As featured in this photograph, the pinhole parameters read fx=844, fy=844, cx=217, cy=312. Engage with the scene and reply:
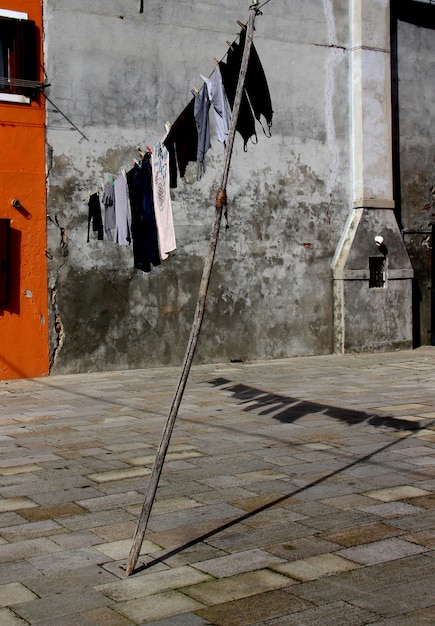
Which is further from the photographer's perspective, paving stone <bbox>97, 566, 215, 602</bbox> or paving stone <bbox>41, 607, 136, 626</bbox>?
paving stone <bbox>97, 566, 215, 602</bbox>

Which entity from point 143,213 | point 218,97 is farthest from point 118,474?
point 143,213

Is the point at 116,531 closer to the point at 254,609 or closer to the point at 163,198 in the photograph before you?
the point at 254,609

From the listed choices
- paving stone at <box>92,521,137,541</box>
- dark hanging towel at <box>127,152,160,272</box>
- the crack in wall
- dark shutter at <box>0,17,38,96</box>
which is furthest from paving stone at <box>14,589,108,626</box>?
the crack in wall

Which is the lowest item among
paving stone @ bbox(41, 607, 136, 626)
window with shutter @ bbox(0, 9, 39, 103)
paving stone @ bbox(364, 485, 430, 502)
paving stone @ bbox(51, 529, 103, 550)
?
paving stone @ bbox(41, 607, 136, 626)

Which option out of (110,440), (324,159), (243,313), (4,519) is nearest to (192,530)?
(4,519)

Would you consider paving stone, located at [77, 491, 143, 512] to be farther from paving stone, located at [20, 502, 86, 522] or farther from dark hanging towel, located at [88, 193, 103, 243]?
dark hanging towel, located at [88, 193, 103, 243]

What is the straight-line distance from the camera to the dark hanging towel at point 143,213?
10.6 meters

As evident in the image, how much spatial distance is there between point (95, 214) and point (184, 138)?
395cm

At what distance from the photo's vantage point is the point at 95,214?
486 inches

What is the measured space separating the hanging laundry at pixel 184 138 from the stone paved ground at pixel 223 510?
276cm

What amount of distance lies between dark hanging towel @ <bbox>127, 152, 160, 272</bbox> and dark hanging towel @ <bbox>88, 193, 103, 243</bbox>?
117 cm

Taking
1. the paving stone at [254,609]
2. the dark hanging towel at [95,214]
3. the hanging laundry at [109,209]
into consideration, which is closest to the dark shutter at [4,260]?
the dark hanging towel at [95,214]

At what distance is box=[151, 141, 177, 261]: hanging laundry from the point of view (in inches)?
340

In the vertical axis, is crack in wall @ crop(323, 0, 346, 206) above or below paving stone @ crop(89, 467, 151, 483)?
above
